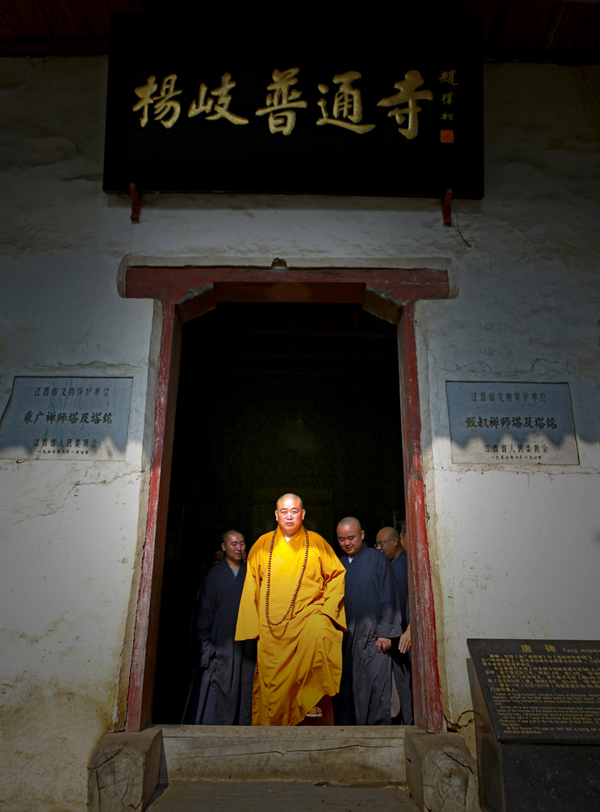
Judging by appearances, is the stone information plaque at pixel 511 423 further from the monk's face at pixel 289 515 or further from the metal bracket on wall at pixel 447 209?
the monk's face at pixel 289 515

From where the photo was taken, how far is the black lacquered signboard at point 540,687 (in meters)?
2.18

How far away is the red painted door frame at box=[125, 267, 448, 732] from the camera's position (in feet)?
8.54

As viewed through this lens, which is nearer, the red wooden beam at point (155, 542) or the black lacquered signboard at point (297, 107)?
the red wooden beam at point (155, 542)

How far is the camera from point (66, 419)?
115 inches

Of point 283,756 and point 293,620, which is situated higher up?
point 293,620

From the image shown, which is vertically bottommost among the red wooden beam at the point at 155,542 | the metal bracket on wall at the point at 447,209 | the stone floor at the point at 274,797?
the stone floor at the point at 274,797

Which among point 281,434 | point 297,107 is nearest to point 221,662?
point 281,434

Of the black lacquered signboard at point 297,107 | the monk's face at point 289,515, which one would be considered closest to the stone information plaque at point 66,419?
the black lacquered signboard at point 297,107

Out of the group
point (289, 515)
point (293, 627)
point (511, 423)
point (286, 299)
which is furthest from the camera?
point (289, 515)

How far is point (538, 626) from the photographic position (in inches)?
102

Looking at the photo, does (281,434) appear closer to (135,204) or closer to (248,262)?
(248,262)

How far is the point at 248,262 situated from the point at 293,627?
2433 millimetres

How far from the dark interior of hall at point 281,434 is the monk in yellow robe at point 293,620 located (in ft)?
8.42

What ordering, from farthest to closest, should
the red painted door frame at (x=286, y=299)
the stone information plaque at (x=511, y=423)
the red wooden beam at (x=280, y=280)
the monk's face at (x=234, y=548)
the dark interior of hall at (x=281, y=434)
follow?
the dark interior of hall at (x=281, y=434), the monk's face at (x=234, y=548), the red wooden beam at (x=280, y=280), the stone information plaque at (x=511, y=423), the red painted door frame at (x=286, y=299)
